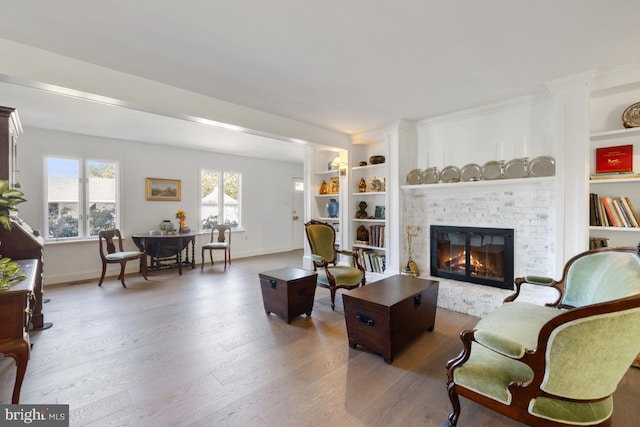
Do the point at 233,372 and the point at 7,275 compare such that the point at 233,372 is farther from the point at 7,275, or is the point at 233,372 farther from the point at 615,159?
the point at 615,159

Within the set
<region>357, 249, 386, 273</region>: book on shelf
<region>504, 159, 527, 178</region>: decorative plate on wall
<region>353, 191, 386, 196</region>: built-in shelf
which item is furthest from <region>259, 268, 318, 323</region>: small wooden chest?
<region>504, 159, 527, 178</region>: decorative plate on wall

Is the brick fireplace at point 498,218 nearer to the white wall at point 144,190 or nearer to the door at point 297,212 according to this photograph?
the white wall at point 144,190

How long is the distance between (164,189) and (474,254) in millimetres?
5640

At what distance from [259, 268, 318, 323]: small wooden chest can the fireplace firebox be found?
1832mm

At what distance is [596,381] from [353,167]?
3.94 m

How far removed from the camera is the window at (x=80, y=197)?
4.71m

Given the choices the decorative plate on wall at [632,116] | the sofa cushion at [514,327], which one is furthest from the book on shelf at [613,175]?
the sofa cushion at [514,327]

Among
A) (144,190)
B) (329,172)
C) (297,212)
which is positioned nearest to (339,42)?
(329,172)

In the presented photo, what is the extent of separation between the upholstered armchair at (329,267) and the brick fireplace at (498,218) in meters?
1.09

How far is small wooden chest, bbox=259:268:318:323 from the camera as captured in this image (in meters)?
3.09

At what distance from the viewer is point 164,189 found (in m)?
5.80

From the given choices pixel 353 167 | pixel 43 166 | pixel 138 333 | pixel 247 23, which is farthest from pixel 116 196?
pixel 247 23

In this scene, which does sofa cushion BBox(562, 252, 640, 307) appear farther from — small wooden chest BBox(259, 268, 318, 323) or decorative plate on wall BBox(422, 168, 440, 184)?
small wooden chest BBox(259, 268, 318, 323)

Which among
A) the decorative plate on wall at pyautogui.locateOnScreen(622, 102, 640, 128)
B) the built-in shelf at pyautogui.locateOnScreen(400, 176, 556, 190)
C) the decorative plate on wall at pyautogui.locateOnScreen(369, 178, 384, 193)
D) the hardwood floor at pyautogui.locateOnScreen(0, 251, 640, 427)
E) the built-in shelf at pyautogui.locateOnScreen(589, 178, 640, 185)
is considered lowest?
the hardwood floor at pyautogui.locateOnScreen(0, 251, 640, 427)
